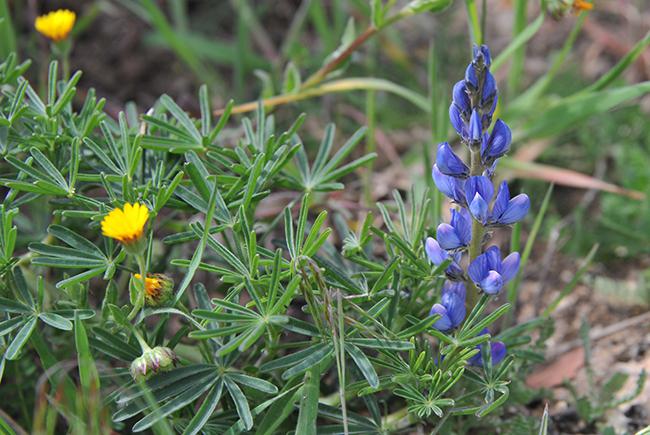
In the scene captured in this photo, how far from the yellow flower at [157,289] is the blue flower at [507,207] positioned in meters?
0.82

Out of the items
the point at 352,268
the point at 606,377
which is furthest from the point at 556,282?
the point at 352,268

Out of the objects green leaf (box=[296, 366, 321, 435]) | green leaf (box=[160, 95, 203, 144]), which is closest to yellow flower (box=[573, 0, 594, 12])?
green leaf (box=[160, 95, 203, 144])

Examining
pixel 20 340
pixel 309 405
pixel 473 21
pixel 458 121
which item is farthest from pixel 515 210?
pixel 20 340

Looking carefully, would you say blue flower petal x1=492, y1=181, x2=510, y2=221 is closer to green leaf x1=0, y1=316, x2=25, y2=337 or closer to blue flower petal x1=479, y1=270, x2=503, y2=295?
blue flower petal x1=479, y1=270, x2=503, y2=295

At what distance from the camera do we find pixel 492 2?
454 centimetres

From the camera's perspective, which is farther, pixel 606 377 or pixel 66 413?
pixel 606 377

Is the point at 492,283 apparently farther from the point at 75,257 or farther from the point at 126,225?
the point at 75,257

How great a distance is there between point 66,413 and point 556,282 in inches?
77.9

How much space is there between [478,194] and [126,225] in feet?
2.73

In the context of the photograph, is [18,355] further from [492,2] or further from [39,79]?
[492,2]

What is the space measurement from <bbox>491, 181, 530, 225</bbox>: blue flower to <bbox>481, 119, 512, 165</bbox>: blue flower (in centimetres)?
8

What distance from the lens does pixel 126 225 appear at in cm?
182

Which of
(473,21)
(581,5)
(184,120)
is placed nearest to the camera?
(184,120)

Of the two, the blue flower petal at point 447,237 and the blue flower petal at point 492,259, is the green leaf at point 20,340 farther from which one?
the blue flower petal at point 492,259
